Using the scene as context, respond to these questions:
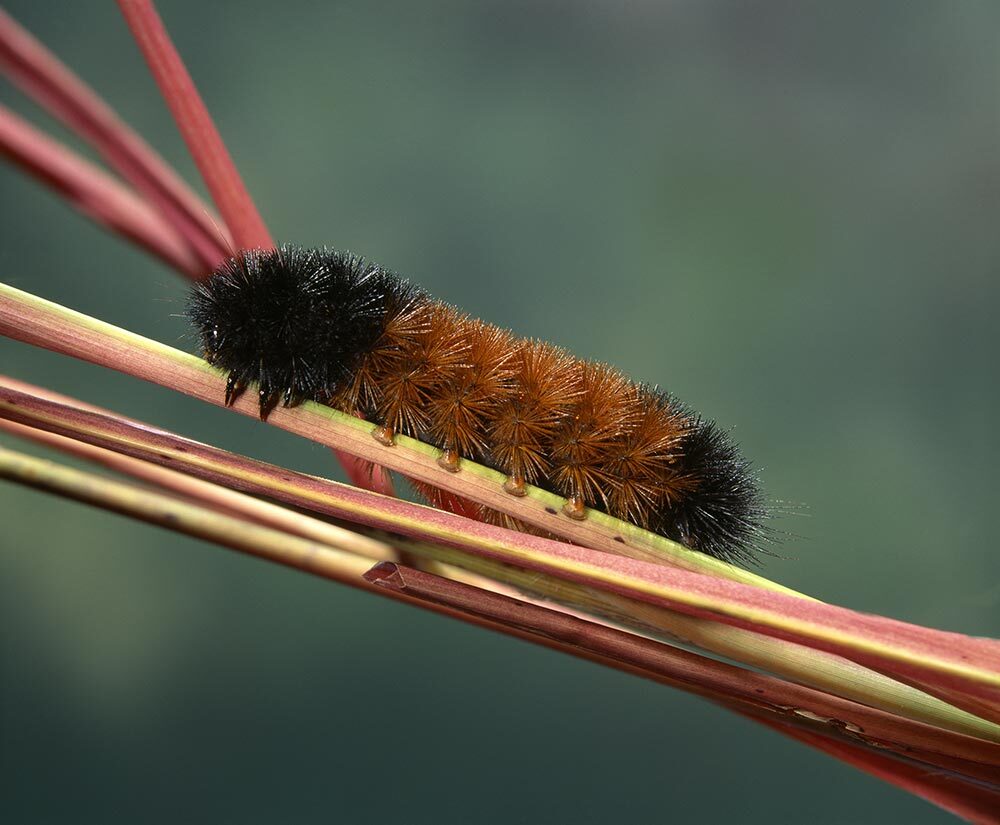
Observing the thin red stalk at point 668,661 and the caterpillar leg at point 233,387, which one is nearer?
the thin red stalk at point 668,661

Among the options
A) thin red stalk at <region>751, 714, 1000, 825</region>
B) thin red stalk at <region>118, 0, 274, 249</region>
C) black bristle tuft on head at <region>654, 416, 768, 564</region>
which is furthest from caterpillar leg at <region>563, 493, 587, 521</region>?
thin red stalk at <region>118, 0, 274, 249</region>

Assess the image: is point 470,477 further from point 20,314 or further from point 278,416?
point 20,314

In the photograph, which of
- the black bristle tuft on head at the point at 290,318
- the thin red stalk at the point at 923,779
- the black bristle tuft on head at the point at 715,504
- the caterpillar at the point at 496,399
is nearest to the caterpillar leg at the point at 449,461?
the caterpillar at the point at 496,399

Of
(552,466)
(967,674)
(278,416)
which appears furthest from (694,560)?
(278,416)

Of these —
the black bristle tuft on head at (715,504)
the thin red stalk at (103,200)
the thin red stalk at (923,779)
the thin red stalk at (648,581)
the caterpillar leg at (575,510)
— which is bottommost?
the thin red stalk at (923,779)

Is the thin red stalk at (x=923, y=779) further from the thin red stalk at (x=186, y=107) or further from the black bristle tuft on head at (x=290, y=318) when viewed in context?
the thin red stalk at (x=186, y=107)

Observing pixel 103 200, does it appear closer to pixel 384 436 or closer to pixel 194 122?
pixel 194 122

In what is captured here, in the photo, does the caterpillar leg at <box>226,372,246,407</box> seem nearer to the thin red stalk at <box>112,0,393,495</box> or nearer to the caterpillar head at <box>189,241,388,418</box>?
the caterpillar head at <box>189,241,388,418</box>
